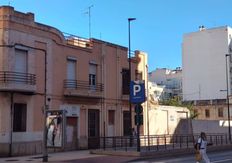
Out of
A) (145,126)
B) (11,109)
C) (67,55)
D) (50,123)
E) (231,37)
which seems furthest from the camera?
(231,37)

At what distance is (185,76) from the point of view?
330ft

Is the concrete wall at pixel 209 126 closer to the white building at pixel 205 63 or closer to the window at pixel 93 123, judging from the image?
the window at pixel 93 123

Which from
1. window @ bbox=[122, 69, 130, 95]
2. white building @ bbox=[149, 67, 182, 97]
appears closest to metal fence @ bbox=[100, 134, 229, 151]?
window @ bbox=[122, 69, 130, 95]

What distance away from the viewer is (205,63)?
96.8m

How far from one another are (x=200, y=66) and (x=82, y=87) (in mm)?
64586

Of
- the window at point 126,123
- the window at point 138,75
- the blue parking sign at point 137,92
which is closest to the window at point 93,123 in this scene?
the window at point 126,123

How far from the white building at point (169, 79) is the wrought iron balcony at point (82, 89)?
99266mm

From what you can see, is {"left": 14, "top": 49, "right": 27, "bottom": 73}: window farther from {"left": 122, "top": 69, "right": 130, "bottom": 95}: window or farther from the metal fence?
{"left": 122, "top": 69, "right": 130, "bottom": 95}: window

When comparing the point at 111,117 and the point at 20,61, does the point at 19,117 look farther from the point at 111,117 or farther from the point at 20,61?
the point at 111,117

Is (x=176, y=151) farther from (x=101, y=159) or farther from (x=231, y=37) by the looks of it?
(x=231, y=37)

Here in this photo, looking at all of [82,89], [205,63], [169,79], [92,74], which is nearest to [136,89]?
[82,89]

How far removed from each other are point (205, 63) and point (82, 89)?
211ft

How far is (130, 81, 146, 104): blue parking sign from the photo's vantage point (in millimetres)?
30433

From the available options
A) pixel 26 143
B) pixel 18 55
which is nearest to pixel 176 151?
pixel 26 143
